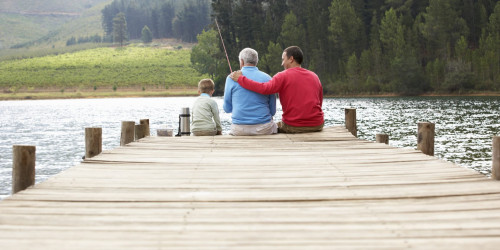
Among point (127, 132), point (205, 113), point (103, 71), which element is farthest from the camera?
point (103, 71)

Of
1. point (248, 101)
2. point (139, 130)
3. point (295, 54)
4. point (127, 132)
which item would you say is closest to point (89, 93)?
point (139, 130)

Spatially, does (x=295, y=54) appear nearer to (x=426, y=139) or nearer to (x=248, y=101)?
(x=248, y=101)

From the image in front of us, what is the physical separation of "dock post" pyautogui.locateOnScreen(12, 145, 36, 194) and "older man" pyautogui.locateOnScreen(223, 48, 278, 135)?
3.40m

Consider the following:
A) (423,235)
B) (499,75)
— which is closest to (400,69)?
(499,75)

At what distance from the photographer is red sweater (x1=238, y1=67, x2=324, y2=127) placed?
8.12 meters

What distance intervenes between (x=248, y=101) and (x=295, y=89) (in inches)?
28.1

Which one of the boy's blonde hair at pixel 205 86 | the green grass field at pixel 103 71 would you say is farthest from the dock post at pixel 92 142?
the green grass field at pixel 103 71

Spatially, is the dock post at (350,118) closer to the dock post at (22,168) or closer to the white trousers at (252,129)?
the white trousers at (252,129)

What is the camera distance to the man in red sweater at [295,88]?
813cm

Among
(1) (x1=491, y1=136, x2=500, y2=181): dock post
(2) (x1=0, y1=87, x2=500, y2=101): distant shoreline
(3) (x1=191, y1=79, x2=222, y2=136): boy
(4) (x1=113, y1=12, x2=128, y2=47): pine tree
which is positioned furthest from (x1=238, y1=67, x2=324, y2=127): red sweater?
(4) (x1=113, y1=12, x2=128, y2=47): pine tree

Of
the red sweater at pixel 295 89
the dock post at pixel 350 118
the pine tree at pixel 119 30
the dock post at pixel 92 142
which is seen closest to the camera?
the red sweater at pixel 295 89

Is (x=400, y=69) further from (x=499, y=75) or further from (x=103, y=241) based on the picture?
(x=103, y=241)

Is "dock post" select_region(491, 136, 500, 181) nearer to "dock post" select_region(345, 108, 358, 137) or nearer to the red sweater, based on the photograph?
the red sweater

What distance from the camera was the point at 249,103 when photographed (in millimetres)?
8312
